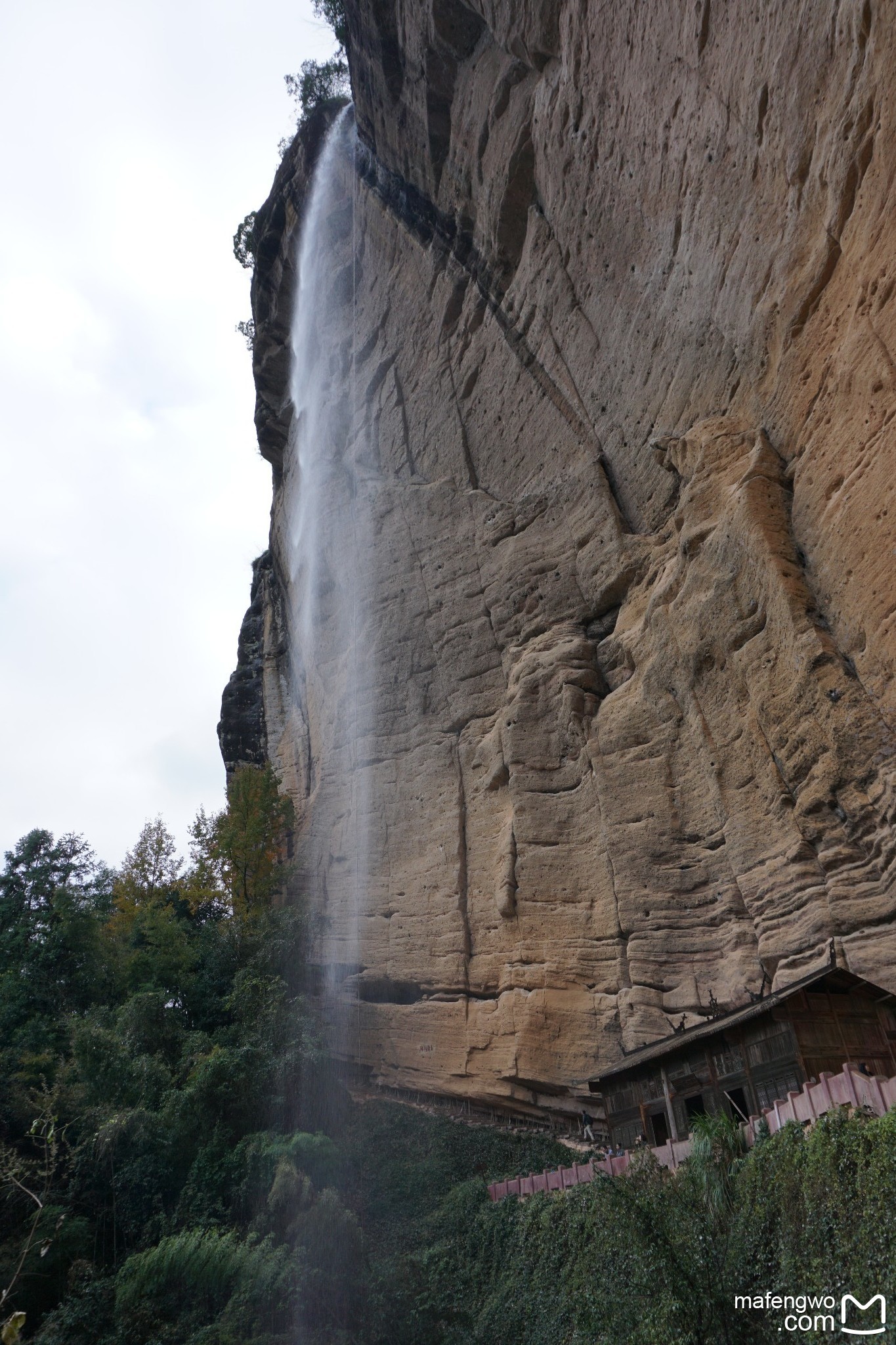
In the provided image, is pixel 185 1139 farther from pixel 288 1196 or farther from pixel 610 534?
pixel 610 534

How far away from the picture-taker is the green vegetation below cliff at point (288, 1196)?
7.42 m

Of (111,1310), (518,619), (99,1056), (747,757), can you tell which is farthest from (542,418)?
(111,1310)

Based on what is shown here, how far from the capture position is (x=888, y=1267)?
20.4 ft

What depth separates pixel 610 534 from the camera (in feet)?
53.6

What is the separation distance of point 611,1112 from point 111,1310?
7.02m

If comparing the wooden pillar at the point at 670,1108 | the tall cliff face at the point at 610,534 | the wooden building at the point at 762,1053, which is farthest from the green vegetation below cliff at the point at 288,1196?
the tall cliff face at the point at 610,534

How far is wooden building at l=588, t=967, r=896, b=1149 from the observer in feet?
34.2

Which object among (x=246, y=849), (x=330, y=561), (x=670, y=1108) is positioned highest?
(x=330, y=561)

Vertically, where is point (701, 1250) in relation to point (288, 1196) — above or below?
below

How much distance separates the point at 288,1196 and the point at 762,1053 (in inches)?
251

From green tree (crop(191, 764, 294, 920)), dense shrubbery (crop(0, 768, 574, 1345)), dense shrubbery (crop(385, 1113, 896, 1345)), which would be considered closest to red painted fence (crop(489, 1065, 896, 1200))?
dense shrubbery (crop(385, 1113, 896, 1345))

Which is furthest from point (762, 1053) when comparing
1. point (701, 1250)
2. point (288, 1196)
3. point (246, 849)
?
point (246, 849)

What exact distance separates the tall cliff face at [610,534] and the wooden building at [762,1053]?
60 cm

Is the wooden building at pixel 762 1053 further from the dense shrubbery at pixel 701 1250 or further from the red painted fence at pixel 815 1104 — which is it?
the dense shrubbery at pixel 701 1250
